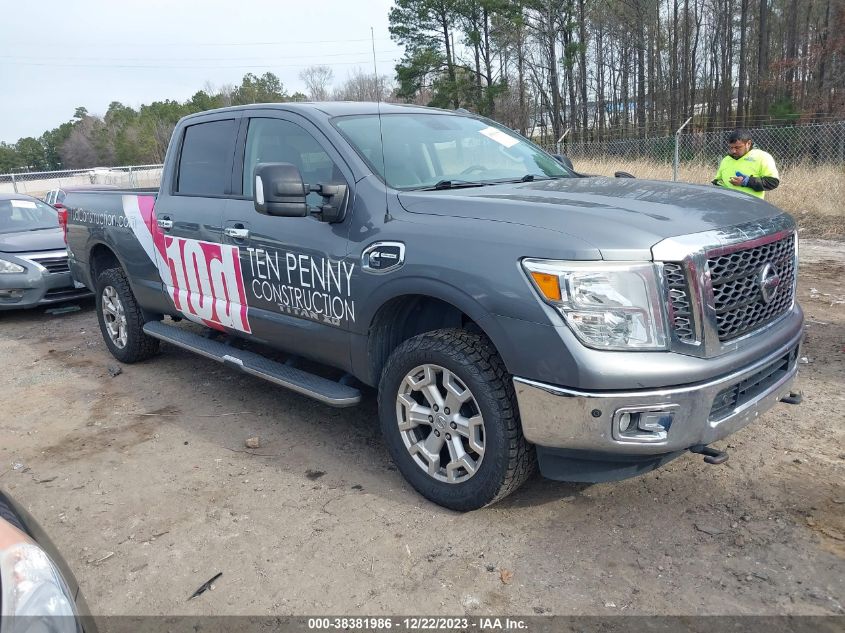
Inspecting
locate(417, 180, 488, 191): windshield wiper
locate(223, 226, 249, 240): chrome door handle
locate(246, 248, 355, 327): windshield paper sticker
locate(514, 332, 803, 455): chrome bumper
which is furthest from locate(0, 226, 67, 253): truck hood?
locate(514, 332, 803, 455): chrome bumper

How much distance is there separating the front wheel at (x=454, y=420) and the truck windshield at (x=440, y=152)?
3.20 feet

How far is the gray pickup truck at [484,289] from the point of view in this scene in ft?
8.50

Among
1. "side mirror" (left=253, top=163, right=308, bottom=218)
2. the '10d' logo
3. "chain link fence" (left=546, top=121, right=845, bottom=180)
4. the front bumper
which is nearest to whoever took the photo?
"side mirror" (left=253, top=163, right=308, bottom=218)

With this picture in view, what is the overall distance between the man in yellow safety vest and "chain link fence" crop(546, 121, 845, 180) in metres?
7.75

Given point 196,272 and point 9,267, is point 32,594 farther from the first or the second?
point 9,267

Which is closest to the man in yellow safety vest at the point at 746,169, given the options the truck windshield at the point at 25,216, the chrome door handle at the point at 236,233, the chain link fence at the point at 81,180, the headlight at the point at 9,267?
the chrome door handle at the point at 236,233

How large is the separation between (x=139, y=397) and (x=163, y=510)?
193 cm

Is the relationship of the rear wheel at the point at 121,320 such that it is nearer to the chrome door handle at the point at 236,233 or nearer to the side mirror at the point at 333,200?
the chrome door handle at the point at 236,233

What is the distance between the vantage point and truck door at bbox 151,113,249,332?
433 cm

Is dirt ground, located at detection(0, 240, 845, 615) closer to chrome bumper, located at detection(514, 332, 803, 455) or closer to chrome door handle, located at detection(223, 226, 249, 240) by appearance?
chrome bumper, located at detection(514, 332, 803, 455)

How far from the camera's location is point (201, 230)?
4453 millimetres

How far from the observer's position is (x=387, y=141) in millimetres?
3805

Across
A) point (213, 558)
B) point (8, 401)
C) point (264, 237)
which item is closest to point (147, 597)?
point (213, 558)

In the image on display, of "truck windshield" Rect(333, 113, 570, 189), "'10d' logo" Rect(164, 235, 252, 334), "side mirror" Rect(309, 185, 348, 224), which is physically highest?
"truck windshield" Rect(333, 113, 570, 189)
